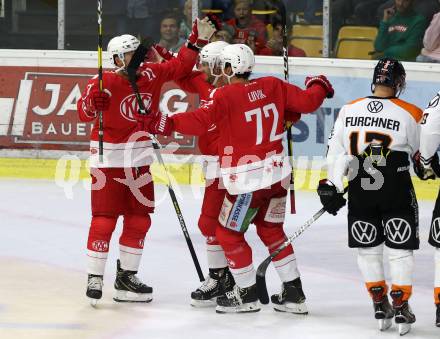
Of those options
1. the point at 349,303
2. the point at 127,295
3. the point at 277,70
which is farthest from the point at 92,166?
the point at 277,70

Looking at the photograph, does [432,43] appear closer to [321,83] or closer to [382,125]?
[321,83]

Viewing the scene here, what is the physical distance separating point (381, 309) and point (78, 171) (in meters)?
4.68

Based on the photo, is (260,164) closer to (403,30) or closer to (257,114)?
(257,114)

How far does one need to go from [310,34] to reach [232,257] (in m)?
4.01

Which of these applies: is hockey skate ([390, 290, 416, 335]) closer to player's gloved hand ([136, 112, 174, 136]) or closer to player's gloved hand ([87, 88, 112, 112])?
player's gloved hand ([136, 112, 174, 136])

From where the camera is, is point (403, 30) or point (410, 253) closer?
point (410, 253)

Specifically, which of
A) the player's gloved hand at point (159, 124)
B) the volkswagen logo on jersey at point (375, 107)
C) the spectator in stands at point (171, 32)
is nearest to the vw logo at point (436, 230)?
the volkswagen logo on jersey at point (375, 107)

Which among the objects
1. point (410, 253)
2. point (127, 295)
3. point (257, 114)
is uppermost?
point (257, 114)

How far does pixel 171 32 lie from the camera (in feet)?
33.7

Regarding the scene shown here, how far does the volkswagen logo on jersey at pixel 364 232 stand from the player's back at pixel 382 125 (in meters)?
0.33

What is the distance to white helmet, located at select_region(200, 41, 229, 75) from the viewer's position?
6574mm

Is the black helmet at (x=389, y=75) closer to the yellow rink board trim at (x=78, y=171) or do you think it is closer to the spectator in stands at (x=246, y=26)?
the yellow rink board trim at (x=78, y=171)

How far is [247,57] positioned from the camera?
6320mm

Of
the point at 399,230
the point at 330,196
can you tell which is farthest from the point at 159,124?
the point at 399,230
